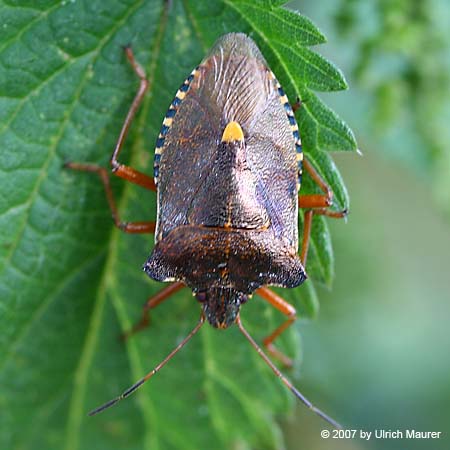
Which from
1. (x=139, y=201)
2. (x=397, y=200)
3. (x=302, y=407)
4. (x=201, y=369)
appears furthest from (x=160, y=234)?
(x=397, y=200)

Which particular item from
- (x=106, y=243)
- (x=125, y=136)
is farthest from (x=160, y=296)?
(x=125, y=136)

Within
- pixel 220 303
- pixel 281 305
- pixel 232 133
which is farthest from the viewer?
pixel 281 305

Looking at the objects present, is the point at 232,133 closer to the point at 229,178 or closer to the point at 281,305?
the point at 229,178

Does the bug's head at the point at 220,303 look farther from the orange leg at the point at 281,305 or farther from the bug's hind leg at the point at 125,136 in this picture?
the bug's hind leg at the point at 125,136

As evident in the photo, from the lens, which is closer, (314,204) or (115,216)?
(314,204)

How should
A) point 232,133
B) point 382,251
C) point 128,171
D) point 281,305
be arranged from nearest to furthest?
point 232,133 < point 128,171 < point 281,305 < point 382,251

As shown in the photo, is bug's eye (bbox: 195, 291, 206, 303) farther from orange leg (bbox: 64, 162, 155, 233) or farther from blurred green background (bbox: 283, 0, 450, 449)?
blurred green background (bbox: 283, 0, 450, 449)

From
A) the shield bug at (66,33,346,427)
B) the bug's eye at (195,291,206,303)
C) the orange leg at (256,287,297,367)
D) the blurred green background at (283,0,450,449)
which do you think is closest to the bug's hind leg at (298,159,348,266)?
the shield bug at (66,33,346,427)
